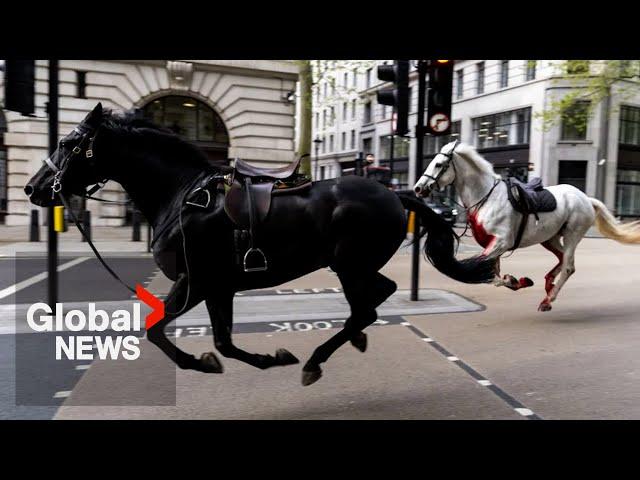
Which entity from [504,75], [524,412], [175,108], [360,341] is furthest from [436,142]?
[524,412]

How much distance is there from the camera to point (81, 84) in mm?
19016

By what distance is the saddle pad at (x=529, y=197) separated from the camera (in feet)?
21.9

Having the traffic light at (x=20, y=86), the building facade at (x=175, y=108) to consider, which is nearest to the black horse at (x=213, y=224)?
the traffic light at (x=20, y=86)

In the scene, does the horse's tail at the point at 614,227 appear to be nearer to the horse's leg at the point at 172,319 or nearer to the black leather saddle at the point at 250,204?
the black leather saddle at the point at 250,204

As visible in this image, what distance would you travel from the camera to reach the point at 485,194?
679cm

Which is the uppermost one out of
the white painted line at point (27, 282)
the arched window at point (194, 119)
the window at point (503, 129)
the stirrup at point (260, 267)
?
the window at point (503, 129)

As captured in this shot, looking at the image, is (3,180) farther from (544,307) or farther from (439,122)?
(544,307)

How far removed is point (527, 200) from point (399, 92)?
2399mm
